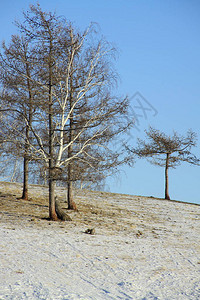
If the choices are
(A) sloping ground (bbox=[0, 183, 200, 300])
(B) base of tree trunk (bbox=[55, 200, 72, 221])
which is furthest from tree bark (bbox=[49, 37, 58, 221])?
(A) sloping ground (bbox=[0, 183, 200, 300])

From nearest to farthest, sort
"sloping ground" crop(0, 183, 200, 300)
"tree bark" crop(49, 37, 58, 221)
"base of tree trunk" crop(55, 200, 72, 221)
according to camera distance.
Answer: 1. "sloping ground" crop(0, 183, 200, 300)
2. "tree bark" crop(49, 37, 58, 221)
3. "base of tree trunk" crop(55, 200, 72, 221)

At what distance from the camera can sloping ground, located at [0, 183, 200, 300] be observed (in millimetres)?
6328

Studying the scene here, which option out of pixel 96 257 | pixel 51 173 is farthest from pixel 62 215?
pixel 96 257

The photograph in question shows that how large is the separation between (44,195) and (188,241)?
11825 mm

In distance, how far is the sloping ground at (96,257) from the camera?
20.8ft

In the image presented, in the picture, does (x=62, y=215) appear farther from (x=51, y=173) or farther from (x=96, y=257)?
(x=96, y=257)

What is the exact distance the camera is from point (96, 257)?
8688mm

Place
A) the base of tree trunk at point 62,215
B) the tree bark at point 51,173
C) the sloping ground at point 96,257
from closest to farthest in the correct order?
the sloping ground at point 96,257 → the tree bark at point 51,173 → the base of tree trunk at point 62,215

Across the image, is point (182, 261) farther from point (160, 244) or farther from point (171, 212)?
point (171, 212)

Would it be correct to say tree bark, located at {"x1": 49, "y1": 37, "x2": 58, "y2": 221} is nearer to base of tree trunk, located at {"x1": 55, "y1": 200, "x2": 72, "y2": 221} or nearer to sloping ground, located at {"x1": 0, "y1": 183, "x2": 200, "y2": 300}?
base of tree trunk, located at {"x1": 55, "y1": 200, "x2": 72, "y2": 221}

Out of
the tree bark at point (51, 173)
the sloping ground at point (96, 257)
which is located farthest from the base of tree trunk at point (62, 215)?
the sloping ground at point (96, 257)

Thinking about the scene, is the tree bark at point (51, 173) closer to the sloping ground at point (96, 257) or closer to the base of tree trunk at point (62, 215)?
the base of tree trunk at point (62, 215)

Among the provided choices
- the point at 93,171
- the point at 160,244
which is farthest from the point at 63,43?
the point at 160,244

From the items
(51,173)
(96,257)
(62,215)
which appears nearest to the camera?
(96,257)
